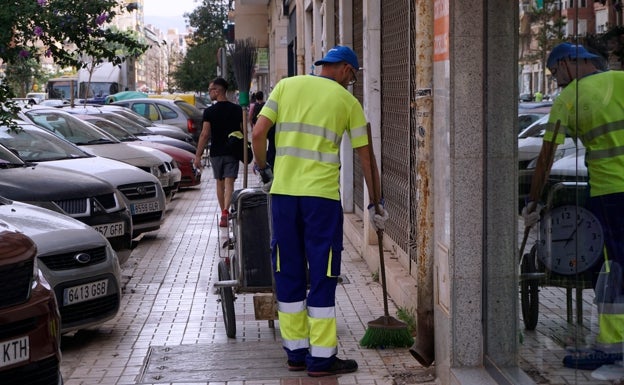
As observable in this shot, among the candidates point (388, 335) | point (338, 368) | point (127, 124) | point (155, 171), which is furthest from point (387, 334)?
point (127, 124)

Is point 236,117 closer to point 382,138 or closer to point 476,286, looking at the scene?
point 382,138

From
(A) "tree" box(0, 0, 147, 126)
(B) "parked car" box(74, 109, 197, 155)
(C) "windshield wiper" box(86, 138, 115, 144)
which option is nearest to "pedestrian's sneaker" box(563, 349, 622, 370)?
(A) "tree" box(0, 0, 147, 126)

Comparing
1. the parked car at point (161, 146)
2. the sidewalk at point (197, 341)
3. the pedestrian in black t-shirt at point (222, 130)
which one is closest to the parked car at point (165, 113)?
the parked car at point (161, 146)

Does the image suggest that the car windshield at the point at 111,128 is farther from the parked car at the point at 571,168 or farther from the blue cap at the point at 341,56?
the parked car at the point at 571,168

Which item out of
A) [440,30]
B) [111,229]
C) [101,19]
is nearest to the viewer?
[440,30]

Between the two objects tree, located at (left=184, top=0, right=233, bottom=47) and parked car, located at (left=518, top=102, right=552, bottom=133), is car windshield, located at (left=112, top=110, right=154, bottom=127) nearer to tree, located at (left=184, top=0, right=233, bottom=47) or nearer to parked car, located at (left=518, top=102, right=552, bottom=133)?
parked car, located at (left=518, top=102, right=552, bottom=133)

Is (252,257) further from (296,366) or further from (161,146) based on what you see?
(161,146)

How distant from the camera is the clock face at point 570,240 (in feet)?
16.4

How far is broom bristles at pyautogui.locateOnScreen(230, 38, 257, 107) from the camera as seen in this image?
34.9ft

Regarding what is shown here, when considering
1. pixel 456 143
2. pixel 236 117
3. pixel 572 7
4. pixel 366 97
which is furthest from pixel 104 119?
pixel 572 7

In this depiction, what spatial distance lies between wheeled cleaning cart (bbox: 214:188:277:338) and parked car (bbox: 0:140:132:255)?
2.34m

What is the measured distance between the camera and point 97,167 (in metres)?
12.7

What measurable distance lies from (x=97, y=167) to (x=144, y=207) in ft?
3.04

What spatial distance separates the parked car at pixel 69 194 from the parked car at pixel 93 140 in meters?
4.80
